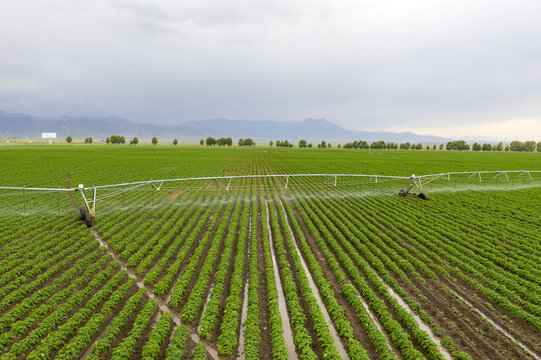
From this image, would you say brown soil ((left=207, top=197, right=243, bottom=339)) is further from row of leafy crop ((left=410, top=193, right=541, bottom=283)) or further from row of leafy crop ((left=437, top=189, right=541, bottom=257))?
row of leafy crop ((left=437, top=189, right=541, bottom=257))

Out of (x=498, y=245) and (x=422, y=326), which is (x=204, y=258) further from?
(x=498, y=245)

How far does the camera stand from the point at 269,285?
11.7m

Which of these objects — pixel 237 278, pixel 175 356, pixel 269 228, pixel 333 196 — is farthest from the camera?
pixel 333 196

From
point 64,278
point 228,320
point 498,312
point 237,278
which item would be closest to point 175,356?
point 228,320

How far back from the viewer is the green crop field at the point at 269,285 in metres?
8.71

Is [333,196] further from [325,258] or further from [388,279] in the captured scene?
[388,279]

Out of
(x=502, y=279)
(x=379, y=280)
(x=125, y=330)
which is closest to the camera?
(x=125, y=330)

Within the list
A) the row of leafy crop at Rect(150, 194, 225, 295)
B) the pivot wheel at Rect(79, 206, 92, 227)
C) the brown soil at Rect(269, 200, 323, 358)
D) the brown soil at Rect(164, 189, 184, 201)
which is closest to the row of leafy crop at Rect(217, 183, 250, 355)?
the brown soil at Rect(269, 200, 323, 358)

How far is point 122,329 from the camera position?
931cm

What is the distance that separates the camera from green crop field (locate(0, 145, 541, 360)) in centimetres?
871

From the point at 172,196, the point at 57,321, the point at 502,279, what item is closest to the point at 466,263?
the point at 502,279

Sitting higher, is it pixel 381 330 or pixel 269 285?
pixel 269 285

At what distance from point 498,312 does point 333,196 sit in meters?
20.1

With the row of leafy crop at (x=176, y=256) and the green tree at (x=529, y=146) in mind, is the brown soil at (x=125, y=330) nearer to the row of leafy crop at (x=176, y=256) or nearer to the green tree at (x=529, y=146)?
the row of leafy crop at (x=176, y=256)
